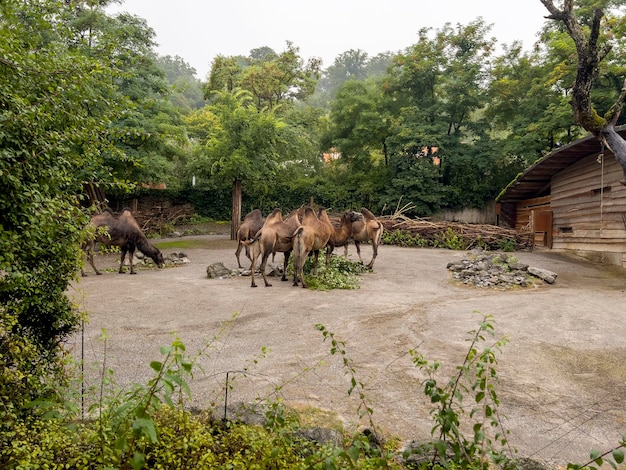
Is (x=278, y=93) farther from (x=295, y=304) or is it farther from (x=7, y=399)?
(x=7, y=399)

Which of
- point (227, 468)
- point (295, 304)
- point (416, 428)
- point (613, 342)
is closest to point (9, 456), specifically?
point (227, 468)

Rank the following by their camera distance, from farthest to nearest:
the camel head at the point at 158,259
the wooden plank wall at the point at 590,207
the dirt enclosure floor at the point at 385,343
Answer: the wooden plank wall at the point at 590,207 → the camel head at the point at 158,259 → the dirt enclosure floor at the point at 385,343

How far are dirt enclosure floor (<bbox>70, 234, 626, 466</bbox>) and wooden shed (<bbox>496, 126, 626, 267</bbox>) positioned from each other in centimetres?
350

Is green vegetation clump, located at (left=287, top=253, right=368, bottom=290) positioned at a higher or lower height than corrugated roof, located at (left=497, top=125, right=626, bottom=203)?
lower

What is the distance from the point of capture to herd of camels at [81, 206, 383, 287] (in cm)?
932

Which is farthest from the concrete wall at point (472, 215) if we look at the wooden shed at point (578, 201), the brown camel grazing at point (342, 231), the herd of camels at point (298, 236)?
the herd of camels at point (298, 236)

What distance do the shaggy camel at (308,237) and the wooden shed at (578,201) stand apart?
26.8 feet

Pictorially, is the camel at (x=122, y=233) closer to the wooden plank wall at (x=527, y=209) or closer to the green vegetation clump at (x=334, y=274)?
the green vegetation clump at (x=334, y=274)

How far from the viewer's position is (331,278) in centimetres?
997

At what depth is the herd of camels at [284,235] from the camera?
9320 mm

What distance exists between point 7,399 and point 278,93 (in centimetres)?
2979

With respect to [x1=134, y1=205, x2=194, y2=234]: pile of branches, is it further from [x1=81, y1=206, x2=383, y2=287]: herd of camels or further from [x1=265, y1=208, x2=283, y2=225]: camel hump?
[x1=265, y1=208, x2=283, y2=225]: camel hump

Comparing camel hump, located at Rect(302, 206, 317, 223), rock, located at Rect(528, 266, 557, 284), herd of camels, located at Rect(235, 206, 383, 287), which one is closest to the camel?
herd of camels, located at Rect(235, 206, 383, 287)

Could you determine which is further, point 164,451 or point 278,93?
point 278,93
